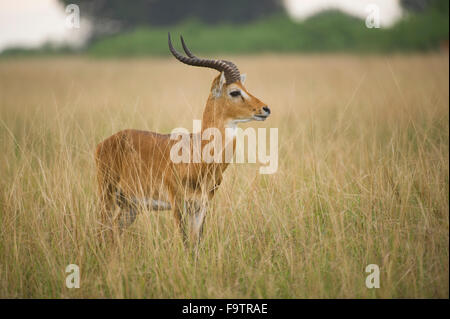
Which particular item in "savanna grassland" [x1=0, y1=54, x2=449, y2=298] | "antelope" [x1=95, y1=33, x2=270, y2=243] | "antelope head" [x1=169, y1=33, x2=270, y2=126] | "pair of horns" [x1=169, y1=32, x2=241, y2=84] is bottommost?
"savanna grassland" [x1=0, y1=54, x2=449, y2=298]

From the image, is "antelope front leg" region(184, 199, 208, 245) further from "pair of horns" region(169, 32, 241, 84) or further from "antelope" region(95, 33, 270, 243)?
"pair of horns" region(169, 32, 241, 84)

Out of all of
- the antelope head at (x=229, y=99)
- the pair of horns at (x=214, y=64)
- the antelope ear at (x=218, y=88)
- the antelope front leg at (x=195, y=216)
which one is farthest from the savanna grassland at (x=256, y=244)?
the pair of horns at (x=214, y=64)

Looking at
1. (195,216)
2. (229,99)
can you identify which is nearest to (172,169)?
(195,216)

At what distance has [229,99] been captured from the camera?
12.7 feet

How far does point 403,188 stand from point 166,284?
2.50 meters

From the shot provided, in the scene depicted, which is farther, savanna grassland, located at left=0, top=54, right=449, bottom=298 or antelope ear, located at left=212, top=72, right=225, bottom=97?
antelope ear, located at left=212, top=72, right=225, bottom=97

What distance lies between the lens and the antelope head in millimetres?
3762

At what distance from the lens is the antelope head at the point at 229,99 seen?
3.76m

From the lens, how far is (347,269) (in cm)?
344

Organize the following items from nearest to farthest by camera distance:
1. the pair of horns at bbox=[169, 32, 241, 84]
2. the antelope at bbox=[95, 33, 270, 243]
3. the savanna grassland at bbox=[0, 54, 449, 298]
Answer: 1. the savanna grassland at bbox=[0, 54, 449, 298]
2. the pair of horns at bbox=[169, 32, 241, 84]
3. the antelope at bbox=[95, 33, 270, 243]

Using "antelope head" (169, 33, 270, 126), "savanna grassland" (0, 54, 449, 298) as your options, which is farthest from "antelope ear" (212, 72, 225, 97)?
"savanna grassland" (0, 54, 449, 298)

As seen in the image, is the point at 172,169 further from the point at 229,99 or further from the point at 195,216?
the point at 229,99

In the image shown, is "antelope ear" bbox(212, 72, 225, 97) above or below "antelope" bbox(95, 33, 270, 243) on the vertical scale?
above

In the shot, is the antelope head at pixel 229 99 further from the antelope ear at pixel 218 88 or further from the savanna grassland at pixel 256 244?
the savanna grassland at pixel 256 244
